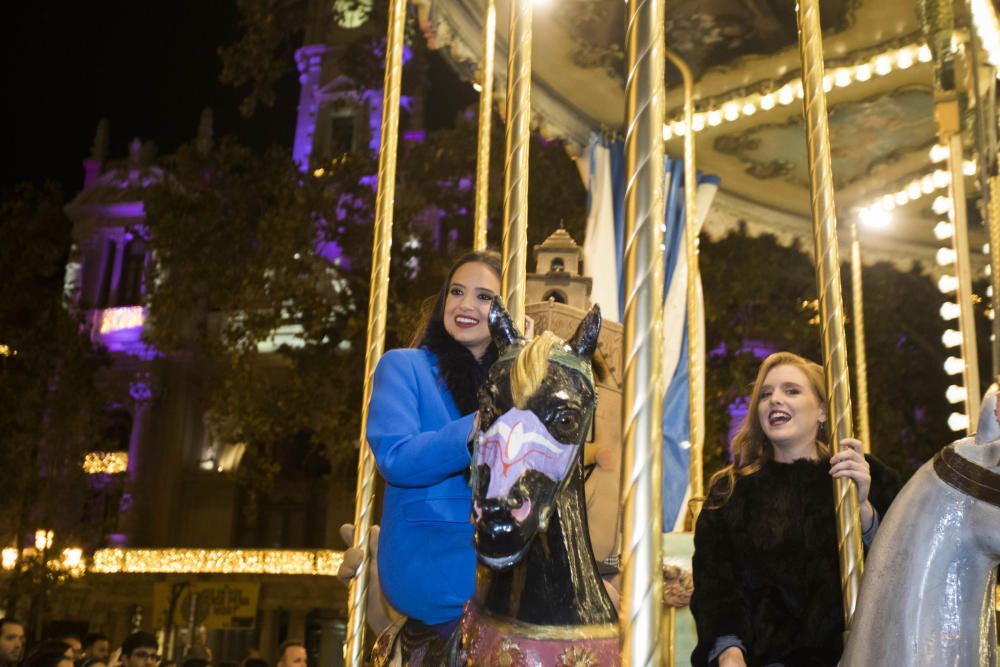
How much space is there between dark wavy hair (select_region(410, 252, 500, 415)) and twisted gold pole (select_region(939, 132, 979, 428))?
381cm

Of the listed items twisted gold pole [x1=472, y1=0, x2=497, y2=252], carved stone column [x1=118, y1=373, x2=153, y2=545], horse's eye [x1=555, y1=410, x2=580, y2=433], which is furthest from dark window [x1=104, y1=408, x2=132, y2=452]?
horse's eye [x1=555, y1=410, x2=580, y2=433]

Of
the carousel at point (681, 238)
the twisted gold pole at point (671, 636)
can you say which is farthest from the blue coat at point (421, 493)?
the twisted gold pole at point (671, 636)

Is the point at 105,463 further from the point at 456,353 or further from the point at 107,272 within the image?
the point at 456,353

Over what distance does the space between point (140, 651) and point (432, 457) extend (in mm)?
6742

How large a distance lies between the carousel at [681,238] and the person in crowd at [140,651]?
461 centimetres

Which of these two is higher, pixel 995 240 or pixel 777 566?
pixel 995 240

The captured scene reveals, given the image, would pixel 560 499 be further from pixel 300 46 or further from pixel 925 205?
pixel 300 46

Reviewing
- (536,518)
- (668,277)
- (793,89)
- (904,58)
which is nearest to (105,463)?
(668,277)

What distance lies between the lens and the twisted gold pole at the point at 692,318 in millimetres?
5703

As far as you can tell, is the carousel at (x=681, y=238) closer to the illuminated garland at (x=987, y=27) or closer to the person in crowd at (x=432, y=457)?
the illuminated garland at (x=987, y=27)

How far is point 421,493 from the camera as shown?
263cm

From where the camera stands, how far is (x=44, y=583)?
2000 centimetres

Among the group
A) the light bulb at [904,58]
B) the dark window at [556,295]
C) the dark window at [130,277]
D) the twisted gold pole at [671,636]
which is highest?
the dark window at [130,277]

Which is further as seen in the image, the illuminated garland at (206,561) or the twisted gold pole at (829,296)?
the illuminated garland at (206,561)
